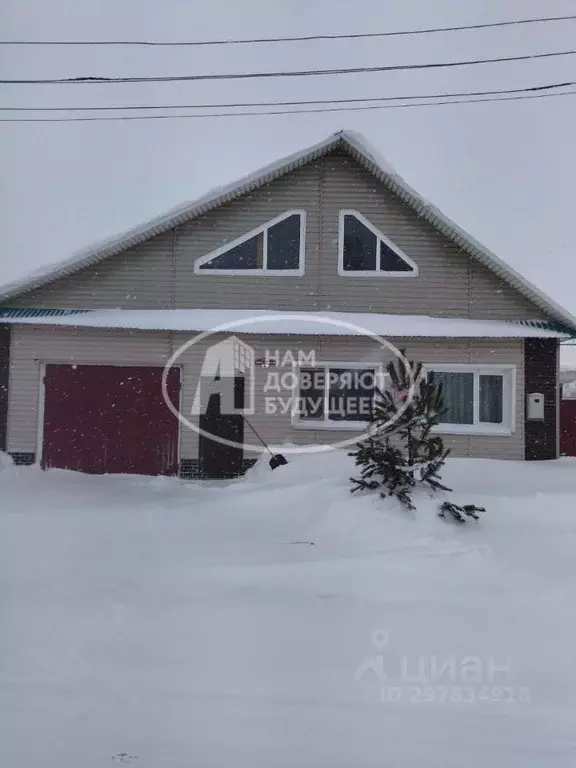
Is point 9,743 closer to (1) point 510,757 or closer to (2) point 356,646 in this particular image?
(2) point 356,646

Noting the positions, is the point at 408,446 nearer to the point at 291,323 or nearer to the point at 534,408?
the point at 291,323

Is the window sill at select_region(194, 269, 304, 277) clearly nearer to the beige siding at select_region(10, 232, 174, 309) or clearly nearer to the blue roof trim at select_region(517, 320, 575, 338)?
the beige siding at select_region(10, 232, 174, 309)

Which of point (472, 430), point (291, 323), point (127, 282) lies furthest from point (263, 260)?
point (472, 430)

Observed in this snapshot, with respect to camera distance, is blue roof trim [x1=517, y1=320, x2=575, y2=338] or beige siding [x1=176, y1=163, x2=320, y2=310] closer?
blue roof trim [x1=517, y1=320, x2=575, y2=338]

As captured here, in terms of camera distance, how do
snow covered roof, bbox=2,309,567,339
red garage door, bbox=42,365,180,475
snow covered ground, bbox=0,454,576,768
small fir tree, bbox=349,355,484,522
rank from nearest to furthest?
snow covered ground, bbox=0,454,576,768
small fir tree, bbox=349,355,484,522
snow covered roof, bbox=2,309,567,339
red garage door, bbox=42,365,180,475

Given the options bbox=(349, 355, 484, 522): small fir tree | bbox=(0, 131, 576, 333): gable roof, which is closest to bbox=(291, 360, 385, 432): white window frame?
bbox=(0, 131, 576, 333): gable roof

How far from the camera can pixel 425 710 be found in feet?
8.55

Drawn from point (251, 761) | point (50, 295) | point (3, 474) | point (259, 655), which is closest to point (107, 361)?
point (50, 295)

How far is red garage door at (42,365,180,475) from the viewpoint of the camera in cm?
1002

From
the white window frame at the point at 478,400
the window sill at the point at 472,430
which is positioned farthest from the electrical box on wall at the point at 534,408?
the window sill at the point at 472,430

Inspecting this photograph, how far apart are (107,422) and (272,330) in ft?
11.3

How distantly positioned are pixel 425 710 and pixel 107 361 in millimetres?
8681

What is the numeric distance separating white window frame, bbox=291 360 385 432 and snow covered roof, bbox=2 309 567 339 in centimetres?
58

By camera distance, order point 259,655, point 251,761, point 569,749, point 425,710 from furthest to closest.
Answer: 1. point 259,655
2. point 425,710
3. point 569,749
4. point 251,761
